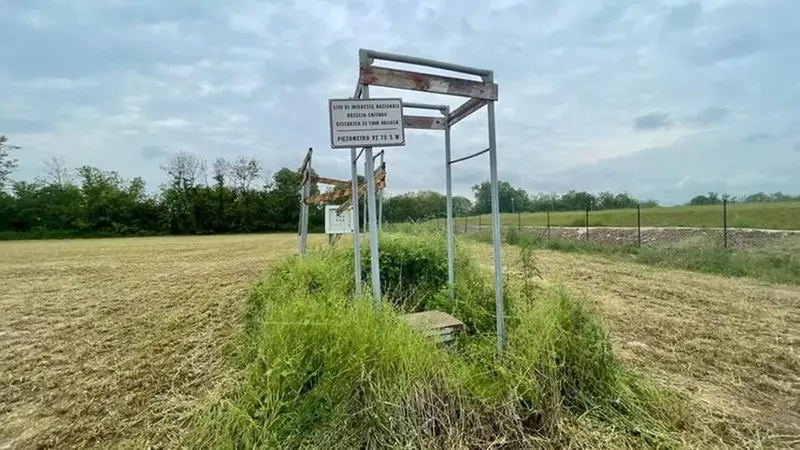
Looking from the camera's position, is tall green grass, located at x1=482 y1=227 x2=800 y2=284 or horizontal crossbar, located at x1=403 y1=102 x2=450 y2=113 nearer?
horizontal crossbar, located at x1=403 y1=102 x2=450 y2=113

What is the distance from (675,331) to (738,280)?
153 inches

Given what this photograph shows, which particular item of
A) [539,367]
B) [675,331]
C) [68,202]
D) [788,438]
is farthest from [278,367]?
[68,202]

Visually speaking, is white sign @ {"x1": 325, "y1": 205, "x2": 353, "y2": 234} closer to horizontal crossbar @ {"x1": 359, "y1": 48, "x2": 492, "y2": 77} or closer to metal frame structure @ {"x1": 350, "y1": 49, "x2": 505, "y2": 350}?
metal frame structure @ {"x1": 350, "y1": 49, "x2": 505, "y2": 350}

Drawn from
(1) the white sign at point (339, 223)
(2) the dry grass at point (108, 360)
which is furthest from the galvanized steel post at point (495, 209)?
(1) the white sign at point (339, 223)

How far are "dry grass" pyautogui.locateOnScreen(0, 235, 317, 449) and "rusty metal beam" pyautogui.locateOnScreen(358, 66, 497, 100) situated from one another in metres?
2.22

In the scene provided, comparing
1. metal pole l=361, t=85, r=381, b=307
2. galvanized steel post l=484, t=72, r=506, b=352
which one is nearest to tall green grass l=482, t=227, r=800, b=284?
galvanized steel post l=484, t=72, r=506, b=352

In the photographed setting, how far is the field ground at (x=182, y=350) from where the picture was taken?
2.02m

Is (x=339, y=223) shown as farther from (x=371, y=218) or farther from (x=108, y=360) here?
(x=371, y=218)

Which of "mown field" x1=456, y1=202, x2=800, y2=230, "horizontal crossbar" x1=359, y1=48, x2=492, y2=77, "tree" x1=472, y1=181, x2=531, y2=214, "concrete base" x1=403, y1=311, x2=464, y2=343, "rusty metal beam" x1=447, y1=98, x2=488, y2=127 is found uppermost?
"horizontal crossbar" x1=359, y1=48, x2=492, y2=77

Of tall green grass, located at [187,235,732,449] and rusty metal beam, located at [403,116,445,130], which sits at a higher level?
rusty metal beam, located at [403,116,445,130]

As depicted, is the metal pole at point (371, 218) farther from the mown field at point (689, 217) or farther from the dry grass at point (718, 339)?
the mown field at point (689, 217)

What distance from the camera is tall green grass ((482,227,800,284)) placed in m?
6.15

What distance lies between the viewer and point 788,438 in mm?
1825

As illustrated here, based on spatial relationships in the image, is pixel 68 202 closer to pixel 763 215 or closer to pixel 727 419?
pixel 727 419
